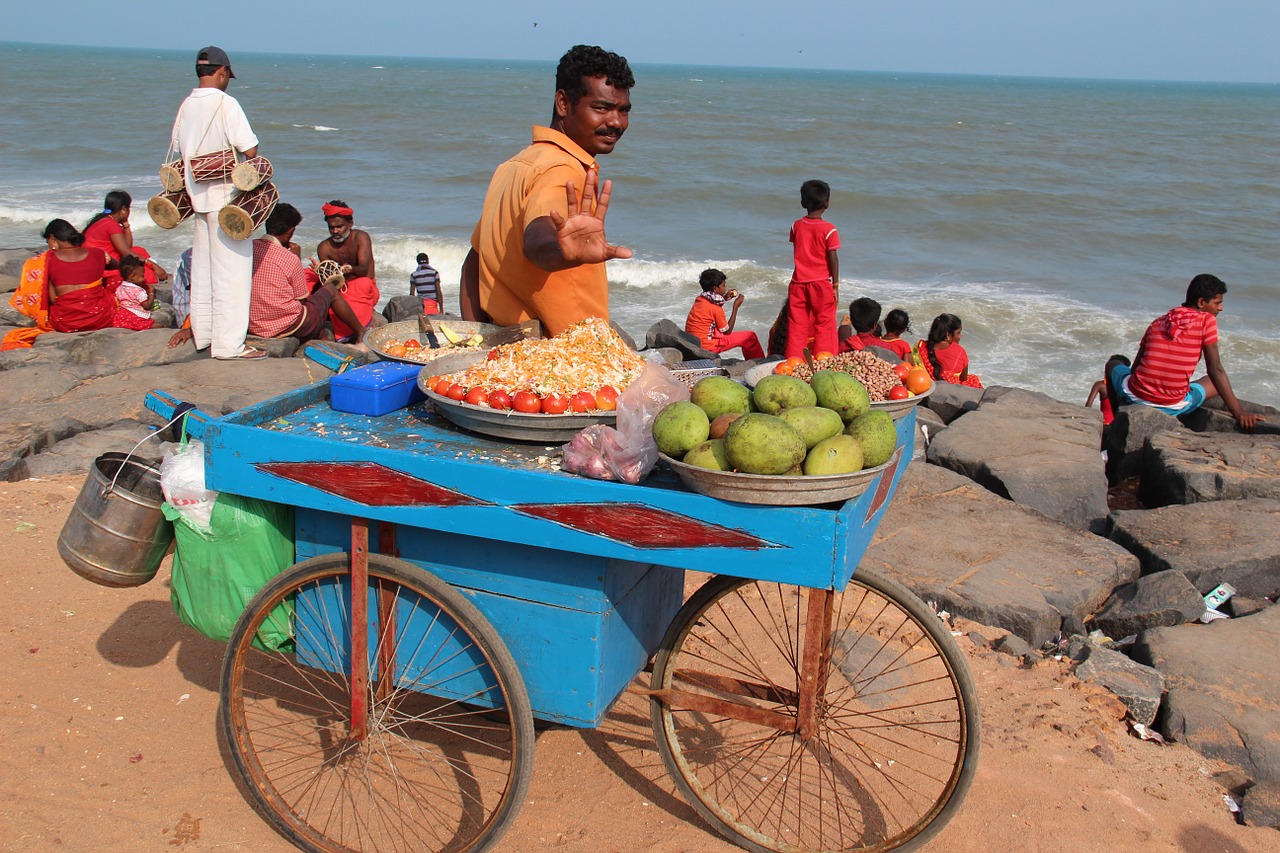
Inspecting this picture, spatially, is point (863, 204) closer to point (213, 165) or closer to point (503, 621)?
point (213, 165)

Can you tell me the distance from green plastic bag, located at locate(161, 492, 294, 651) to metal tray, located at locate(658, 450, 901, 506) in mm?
1206

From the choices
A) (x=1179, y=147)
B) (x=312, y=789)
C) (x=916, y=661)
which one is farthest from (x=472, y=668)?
(x=1179, y=147)

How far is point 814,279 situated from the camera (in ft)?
27.3

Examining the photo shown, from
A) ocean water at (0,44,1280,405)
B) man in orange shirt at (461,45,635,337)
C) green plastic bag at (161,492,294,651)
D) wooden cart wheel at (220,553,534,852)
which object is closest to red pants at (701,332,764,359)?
ocean water at (0,44,1280,405)

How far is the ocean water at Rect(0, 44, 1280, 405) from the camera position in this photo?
14.7m

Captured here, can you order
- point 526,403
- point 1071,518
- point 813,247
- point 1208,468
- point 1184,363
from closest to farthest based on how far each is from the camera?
point 526,403
point 1071,518
point 1208,468
point 1184,363
point 813,247

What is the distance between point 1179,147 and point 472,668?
141 feet

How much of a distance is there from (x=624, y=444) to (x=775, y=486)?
0.39m

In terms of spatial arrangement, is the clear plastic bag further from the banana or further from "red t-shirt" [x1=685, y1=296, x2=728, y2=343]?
"red t-shirt" [x1=685, y1=296, x2=728, y2=343]

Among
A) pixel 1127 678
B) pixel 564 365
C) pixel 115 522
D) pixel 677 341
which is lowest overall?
pixel 677 341

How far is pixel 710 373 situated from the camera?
3.24 m

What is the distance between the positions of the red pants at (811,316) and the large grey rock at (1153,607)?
4222 mm

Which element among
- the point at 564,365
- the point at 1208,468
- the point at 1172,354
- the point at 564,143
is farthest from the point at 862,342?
the point at 564,365

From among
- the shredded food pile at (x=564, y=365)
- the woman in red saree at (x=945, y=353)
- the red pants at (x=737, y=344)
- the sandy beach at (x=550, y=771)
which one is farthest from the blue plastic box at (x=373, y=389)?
the red pants at (x=737, y=344)
